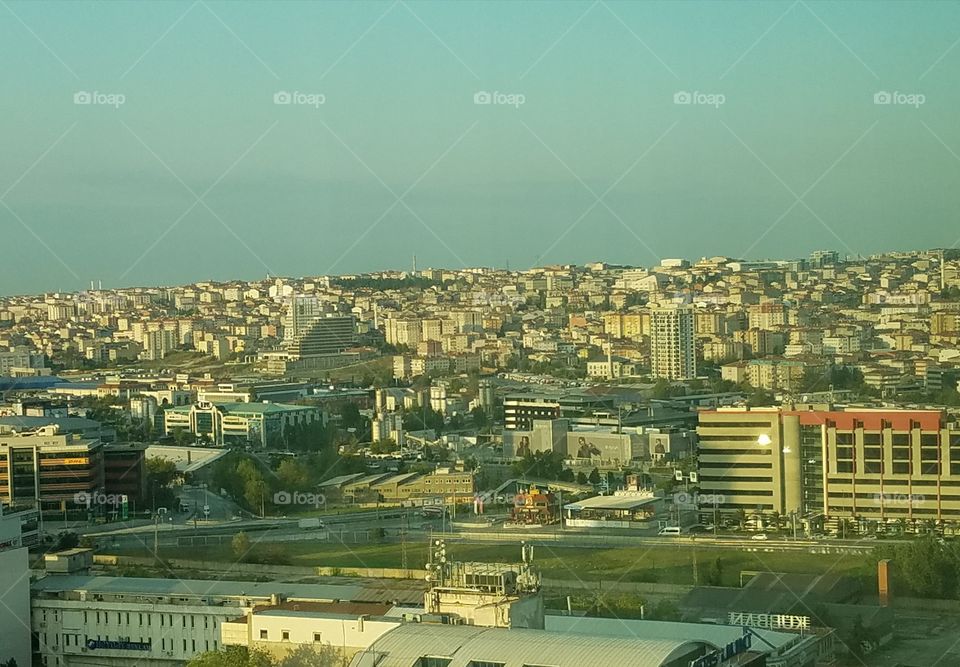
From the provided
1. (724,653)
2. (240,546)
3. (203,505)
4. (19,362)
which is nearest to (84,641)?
(724,653)

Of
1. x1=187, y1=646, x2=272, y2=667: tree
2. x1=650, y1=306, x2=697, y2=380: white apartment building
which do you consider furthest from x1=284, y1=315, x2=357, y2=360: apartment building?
x1=187, y1=646, x2=272, y2=667: tree

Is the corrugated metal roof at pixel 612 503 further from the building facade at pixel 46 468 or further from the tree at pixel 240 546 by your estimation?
the building facade at pixel 46 468

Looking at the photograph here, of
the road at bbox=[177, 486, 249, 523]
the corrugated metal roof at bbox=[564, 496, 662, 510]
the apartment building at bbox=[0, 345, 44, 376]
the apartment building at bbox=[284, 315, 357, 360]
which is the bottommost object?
the road at bbox=[177, 486, 249, 523]

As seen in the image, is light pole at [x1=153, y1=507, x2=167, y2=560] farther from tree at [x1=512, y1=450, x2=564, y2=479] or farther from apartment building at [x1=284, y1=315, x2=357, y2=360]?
apartment building at [x1=284, y1=315, x2=357, y2=360]

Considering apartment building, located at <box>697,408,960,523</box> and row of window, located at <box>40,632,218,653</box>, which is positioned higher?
apartment building, located at <box>697,408,960,523</box>

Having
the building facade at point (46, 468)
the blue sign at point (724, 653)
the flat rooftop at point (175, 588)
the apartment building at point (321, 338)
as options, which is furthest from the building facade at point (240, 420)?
the blue sign at point (724, 653)

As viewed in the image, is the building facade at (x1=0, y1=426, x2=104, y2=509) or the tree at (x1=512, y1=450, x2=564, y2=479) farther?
the tree at (x1=512, y1=450, x2=564, y2=479)

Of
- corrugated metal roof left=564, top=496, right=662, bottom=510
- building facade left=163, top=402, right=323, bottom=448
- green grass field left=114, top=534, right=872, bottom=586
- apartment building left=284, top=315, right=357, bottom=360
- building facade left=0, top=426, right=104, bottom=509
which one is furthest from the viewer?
apartment building left=284, top=315, right=357, bottom=360
